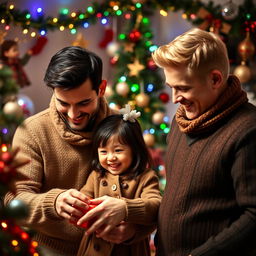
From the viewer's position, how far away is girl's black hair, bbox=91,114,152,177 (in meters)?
2.07

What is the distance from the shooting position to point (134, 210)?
1.89 meters

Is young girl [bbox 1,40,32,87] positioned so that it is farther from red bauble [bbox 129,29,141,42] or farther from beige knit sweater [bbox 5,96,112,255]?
beige knit sweater [bbox 5,96,112,255]

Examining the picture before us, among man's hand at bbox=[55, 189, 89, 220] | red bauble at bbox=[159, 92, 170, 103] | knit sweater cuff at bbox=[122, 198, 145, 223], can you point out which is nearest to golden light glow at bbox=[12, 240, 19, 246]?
man's hand at bbox=[55, 189, 89, 220]

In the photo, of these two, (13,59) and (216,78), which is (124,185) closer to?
(216,78)

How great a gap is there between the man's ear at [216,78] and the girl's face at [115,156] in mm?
549

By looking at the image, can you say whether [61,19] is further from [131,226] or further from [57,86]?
[131,226]

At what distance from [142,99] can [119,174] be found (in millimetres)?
2054

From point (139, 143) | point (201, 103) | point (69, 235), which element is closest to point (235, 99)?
point (201, 103)

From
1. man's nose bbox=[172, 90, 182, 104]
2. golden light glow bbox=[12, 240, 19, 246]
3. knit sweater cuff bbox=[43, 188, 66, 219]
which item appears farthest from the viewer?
knit sweater cuff bbox=[43, 188, 66, 219]

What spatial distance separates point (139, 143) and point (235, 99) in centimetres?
56

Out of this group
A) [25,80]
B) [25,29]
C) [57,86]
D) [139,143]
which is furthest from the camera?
[25,80]

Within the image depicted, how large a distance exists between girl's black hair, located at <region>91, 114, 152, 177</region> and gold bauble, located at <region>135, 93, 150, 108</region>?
6.41ft

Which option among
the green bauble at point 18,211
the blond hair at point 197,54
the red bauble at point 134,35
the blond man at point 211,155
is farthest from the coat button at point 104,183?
the red bauble at point 134,35

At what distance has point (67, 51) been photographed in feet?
6.75
